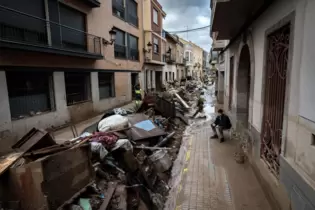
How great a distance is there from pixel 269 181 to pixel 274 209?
0.51 m

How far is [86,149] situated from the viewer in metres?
3.91

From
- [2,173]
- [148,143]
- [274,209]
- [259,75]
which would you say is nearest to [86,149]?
[2,173]

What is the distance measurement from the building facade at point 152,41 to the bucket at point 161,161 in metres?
13.0

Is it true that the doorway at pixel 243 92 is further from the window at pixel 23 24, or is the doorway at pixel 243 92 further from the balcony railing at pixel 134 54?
the balcony railing at pixel 134 54

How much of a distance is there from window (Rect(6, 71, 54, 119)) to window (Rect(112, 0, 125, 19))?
747cm

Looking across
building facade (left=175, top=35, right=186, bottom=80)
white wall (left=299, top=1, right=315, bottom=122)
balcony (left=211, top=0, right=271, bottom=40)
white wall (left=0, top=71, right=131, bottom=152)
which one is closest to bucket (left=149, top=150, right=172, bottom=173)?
white wall (left=299, top=1, right=315, bottom=122)

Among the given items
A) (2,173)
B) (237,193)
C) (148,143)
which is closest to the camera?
(2,173)

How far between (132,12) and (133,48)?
2.84 meters

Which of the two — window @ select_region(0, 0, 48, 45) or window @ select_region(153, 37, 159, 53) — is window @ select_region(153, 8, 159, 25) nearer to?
window @ select_region(153, 37, 159, 53)

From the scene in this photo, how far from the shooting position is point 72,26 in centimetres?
977

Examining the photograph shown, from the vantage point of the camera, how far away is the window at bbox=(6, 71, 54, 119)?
23.1 ft

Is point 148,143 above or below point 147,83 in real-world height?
below

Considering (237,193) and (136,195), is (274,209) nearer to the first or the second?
(237,193)

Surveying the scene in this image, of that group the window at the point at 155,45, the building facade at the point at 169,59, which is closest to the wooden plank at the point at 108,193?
the window at the point at 155,45
